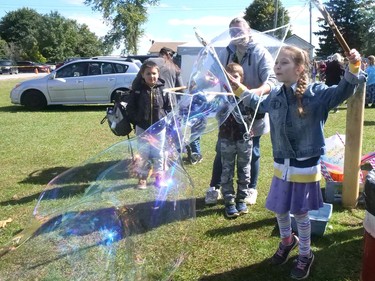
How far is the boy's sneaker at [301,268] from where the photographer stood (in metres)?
2.99

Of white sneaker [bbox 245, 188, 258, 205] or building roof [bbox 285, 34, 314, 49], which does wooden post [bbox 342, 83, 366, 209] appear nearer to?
white sneaker [bbox 245, 188, 258, 205]

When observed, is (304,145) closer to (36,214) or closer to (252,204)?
(252,204)

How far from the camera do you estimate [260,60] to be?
12.3 feet

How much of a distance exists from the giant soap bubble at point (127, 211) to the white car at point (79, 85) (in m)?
10.3

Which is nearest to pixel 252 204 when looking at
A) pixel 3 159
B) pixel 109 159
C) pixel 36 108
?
pixel 109 159

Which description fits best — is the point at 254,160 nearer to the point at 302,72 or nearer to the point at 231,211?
the point at 231,211

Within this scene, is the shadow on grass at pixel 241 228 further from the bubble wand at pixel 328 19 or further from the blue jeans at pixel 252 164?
the bubble wand at pixel 328 19

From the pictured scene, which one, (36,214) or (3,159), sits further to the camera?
(3,159)

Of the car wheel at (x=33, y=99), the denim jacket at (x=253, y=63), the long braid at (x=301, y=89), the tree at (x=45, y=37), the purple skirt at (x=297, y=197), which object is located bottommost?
the car wheel at (x=33, y=99)

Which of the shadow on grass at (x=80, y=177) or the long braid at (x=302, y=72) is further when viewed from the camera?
the shadow on grass at (x=80, y=177)

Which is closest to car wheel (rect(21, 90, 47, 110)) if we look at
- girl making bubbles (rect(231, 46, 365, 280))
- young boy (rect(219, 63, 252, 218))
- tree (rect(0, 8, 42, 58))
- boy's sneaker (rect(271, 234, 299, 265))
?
young boy (rect(219, 63, 252, 218))

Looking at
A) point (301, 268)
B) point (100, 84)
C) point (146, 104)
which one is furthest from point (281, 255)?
point (100, 84)

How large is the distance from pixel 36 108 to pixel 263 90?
11731 mm

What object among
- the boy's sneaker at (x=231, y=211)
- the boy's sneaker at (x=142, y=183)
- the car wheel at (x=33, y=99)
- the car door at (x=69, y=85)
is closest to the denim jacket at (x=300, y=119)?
the boy's sneaker at (x=142, y=183)
